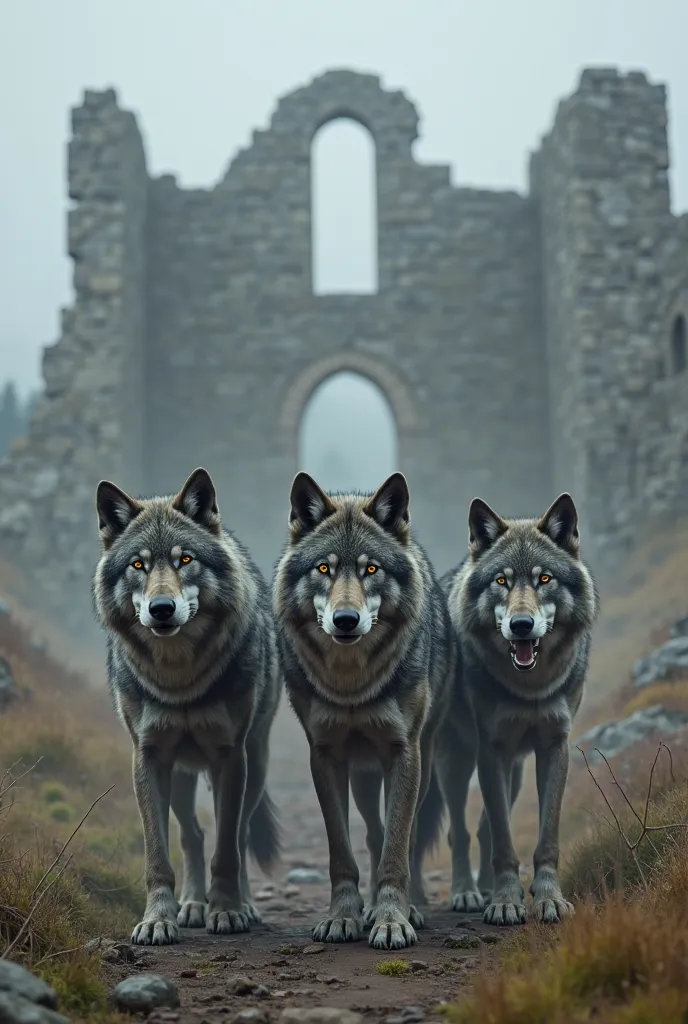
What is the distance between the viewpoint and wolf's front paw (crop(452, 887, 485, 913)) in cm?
741

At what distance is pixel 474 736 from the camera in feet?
25.1

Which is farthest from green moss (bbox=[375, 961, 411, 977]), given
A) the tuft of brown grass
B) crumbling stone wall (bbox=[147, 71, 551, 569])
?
crumbling stone wall (bbox=[147, 71, 551, 569])

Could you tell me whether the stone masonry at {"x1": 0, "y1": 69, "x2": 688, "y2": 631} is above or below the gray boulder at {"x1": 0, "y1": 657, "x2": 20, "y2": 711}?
above

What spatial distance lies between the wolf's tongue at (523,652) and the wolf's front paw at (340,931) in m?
1.56

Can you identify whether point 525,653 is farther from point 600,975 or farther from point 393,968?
point 600,975

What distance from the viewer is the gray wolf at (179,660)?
6.06m

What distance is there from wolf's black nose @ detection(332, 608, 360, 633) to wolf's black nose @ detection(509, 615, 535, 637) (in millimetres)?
1067

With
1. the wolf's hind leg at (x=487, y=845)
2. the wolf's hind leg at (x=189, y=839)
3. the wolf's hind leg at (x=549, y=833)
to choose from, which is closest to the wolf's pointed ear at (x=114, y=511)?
the wolf's hind leg at (x=189, y=839)

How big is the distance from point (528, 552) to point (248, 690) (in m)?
1.71

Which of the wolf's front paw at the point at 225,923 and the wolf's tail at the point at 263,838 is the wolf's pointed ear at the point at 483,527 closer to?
the wolf's tail at the point at 263,838

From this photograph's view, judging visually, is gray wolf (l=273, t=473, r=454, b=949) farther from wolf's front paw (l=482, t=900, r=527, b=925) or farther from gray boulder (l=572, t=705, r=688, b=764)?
gray boulder (l=572, t=705, r=688, b=764)

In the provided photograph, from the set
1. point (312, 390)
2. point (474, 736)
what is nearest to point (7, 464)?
point (312, 390)

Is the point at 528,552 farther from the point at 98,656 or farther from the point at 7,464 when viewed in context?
the point at 7,464

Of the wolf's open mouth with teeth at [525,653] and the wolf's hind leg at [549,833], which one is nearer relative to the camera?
the wolf's hind leg at [549,833]
